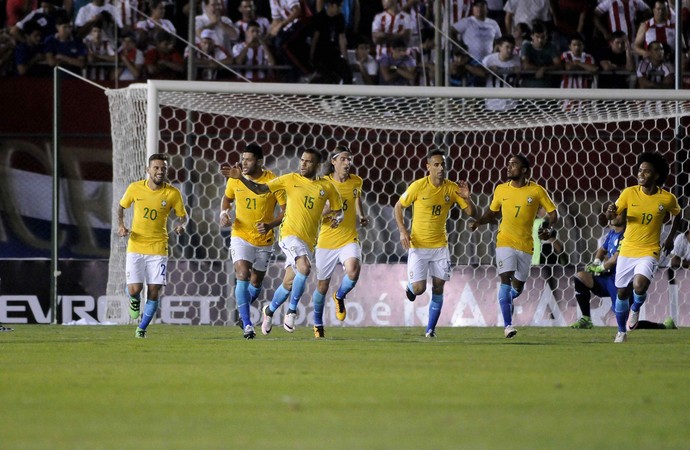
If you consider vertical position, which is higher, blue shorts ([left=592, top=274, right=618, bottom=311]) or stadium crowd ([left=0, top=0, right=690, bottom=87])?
stadium crowd ([left=0, top=0, right=690, bottom=87])

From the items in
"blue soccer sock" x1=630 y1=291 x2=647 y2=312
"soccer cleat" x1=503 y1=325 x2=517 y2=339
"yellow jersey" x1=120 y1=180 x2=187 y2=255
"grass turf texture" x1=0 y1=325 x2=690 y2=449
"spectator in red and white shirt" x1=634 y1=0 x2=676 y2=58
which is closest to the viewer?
"grass turf texture" x1=0 y1=325 x2=690 y2=449

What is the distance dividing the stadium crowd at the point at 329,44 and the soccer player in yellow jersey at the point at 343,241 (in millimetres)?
5295

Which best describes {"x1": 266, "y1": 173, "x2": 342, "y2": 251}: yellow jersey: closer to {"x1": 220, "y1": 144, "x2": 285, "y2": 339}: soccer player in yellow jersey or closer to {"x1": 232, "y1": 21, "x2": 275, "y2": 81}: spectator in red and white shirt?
{"x1": 220, "y1": 144, "x2": 285, "y2": 339}: soccer player in yellow jersey

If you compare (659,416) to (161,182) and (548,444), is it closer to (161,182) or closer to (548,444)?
(548,444)

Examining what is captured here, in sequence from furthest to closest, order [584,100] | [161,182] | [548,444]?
[584,100] < [161,182] < [548,444]

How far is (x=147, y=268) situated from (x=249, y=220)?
1303 mm

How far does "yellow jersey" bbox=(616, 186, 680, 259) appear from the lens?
13.5 metres

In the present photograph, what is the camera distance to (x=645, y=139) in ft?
60.1

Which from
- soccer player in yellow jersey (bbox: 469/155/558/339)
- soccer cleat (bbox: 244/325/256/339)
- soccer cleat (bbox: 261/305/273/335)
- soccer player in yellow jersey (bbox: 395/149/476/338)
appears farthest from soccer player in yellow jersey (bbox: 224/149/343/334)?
soccer player in yellow jersey (bbox: 469/155/558/339)

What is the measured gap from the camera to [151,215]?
1391cm

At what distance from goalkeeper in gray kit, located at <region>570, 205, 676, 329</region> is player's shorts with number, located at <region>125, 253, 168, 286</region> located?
5.71 m

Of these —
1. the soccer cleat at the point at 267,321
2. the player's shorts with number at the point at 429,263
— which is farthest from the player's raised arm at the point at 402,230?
the soccer cleat at the point at 267,321

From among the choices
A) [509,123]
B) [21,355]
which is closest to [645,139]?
[509,123]

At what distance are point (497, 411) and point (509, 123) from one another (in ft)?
38.1
